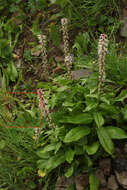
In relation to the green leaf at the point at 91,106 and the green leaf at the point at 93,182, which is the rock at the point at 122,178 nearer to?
the green leaf at the point at 93,182

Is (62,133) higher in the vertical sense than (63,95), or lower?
lower

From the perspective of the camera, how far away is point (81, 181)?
10.00ft

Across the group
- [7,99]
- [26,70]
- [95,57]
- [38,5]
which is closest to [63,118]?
[95,57]

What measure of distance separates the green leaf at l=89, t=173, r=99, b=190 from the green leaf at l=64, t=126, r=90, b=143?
53 centimetres

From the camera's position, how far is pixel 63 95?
3203 mm

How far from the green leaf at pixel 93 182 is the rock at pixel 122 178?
24cm

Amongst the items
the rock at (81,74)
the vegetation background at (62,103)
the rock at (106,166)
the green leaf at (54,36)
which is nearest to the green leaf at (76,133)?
the vegetation background at (62,103)

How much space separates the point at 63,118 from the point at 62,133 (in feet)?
0.61

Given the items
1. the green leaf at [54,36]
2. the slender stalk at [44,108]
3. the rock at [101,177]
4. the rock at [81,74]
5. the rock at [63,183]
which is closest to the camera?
the slender stalk at [44,108]

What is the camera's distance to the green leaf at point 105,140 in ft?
8.87

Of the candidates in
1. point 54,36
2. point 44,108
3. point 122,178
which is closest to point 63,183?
point 122,178

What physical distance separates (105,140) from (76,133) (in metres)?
0.32

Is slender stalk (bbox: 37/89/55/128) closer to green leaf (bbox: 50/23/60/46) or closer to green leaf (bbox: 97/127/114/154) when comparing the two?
green leaf (bbox: 97/127/114/154)

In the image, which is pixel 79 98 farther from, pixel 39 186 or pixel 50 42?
pixel 50 42
